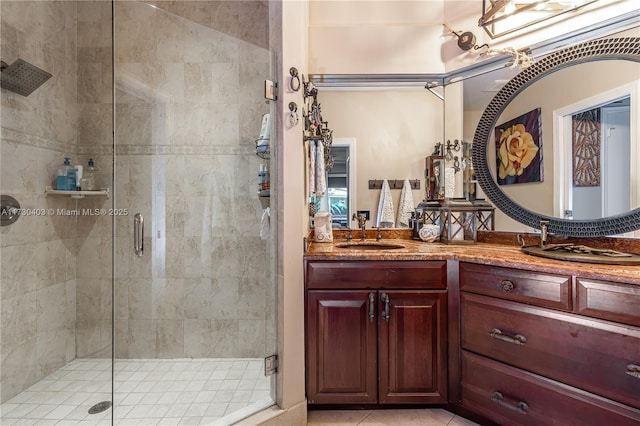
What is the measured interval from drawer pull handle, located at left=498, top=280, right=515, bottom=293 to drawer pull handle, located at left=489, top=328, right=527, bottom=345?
0.20m

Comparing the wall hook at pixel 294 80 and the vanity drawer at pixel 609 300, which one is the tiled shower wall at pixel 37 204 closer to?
the wall hook at pixel 294 80

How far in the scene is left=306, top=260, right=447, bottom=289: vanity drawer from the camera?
1.51 metres

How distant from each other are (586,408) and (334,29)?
8.27 feet

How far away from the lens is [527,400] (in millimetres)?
1284

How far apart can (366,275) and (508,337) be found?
70cm

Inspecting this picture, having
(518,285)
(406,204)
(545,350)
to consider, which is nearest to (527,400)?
(545,350)

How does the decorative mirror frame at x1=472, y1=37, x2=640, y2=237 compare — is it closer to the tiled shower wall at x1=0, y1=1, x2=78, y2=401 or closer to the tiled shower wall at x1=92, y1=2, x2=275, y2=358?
the tiled shower wall at x1=92, y1=2, x2=275, y2=358

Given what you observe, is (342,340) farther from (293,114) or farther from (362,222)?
(293,114)

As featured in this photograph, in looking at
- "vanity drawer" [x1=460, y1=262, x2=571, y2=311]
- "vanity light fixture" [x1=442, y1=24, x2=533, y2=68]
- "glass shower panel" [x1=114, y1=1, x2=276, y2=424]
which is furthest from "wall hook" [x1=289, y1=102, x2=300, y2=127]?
"vanity light fixture" [x1=442, y1=24, x2=533, y2=68]

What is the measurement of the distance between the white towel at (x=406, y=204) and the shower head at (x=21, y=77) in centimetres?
243

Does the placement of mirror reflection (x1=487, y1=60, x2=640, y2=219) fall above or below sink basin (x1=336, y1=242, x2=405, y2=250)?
above

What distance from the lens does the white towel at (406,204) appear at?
2.11 metres

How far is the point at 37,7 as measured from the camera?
1.75 meters

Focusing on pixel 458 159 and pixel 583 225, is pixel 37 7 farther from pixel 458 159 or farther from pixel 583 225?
pixel 583 225
